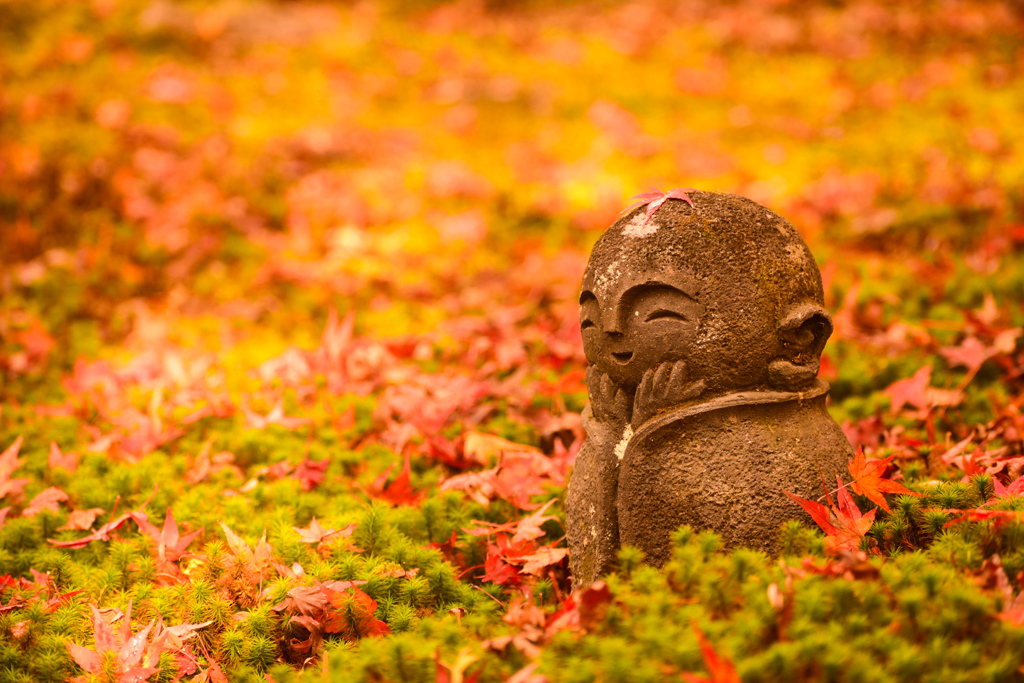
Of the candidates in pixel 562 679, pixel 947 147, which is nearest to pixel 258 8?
pixel 947 147

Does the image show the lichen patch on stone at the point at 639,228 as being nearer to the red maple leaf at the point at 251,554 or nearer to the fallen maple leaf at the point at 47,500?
the red maple leaf at the point at 251,554

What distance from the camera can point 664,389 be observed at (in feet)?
8.75

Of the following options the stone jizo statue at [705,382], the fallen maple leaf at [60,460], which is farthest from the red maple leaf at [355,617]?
the fallen maple leaf at [60,460]

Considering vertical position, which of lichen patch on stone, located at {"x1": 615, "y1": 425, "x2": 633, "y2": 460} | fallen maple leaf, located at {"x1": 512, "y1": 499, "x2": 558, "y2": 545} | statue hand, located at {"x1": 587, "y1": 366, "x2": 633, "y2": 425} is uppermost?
statue hand, located at {"x1": 587, "y1": 366, "x2": 633, "y2": 425}

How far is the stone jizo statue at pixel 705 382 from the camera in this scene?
8.56ft

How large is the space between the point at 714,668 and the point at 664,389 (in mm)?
1055

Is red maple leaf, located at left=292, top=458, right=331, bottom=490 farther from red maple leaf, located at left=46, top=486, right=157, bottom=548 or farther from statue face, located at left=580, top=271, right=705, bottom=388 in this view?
statue face, located at left=580, top=271, right=705, bottom=388

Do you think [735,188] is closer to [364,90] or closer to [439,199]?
[439,199]

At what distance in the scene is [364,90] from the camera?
10.8 m

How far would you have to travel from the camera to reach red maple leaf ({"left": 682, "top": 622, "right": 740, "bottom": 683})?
5.92 ft

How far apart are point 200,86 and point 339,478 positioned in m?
8.04

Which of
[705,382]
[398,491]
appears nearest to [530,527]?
[398,491]

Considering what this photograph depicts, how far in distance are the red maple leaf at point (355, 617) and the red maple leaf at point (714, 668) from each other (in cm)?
124

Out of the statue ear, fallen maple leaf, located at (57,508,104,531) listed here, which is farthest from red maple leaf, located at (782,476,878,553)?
fallen maple leaf, located at (57,508,104,531)
